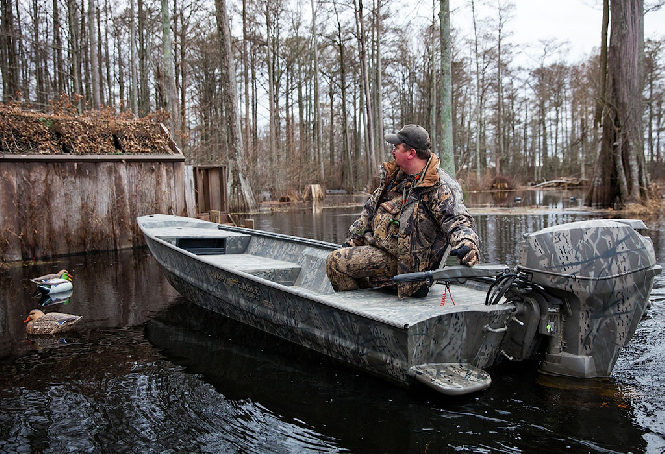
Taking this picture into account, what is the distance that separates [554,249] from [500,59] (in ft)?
128

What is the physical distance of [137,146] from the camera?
1174 cm

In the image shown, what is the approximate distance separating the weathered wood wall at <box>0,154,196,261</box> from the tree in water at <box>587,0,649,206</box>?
1229 centimetres

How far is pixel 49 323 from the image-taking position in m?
5.61

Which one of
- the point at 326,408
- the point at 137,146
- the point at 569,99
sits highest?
the point at 569,99

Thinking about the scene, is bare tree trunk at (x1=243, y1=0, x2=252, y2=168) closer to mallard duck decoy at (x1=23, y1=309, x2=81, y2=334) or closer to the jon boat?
mallard duck decoy at (x1=23, y1=309, x2=81, y2=334)

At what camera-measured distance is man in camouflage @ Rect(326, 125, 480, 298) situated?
14.5 ft

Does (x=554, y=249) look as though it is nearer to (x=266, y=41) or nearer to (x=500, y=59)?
(x=266, y=41)

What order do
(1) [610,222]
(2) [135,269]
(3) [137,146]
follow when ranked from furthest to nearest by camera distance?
1. (3) [137,146]
2. (2) [135,269]
3. (1) [610,222]

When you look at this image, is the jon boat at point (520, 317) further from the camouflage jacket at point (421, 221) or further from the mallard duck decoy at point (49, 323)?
the mallard duck decoy at point (49, 323)

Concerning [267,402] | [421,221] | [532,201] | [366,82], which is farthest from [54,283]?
[366,82]

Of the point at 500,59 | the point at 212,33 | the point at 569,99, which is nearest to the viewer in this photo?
the point at 212,33

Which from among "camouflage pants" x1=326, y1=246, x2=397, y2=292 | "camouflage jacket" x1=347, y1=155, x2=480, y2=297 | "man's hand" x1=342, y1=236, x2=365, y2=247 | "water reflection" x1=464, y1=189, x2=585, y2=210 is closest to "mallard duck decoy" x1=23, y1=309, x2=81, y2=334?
"camouflage pants" x1=326, y1=246, x2=397, y2=292

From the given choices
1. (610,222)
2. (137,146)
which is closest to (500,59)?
(137,146)

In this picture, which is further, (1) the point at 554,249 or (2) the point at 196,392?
(2) the point at 196,392
